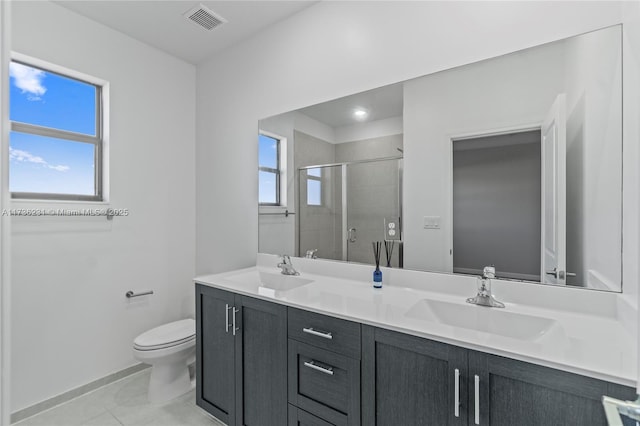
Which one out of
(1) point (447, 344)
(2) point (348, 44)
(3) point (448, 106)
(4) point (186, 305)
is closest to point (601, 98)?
(3) point (448, 106)

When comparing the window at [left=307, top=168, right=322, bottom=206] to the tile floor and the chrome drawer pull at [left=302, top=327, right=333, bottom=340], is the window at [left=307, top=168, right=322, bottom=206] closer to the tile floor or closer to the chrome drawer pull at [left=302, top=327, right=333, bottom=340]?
the chrome drawer pull at [left=302, top=327, right=333, bottom=340]

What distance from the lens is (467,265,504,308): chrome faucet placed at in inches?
53.9

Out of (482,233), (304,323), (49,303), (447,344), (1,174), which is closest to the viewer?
(1,174)

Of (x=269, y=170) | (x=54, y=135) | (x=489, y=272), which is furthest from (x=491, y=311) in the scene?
(x=54, y=135)

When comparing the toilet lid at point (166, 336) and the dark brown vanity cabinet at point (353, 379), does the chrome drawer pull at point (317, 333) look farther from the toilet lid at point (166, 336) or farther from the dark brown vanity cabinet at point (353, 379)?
the toilet lid at point (166, 336)

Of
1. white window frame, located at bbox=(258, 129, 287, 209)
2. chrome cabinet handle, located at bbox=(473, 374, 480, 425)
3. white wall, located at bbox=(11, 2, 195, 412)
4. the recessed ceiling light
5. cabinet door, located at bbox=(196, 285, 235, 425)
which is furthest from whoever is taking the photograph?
white window frame, located at bbox=(258, 129, 287, 209)

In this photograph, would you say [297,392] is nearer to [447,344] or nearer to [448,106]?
[447,344]

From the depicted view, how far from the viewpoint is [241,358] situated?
5.57 ft

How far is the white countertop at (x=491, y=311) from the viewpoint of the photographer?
927mm

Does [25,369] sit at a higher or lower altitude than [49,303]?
lower

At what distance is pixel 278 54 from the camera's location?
233 centimetres

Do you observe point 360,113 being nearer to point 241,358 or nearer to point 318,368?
point 318,368

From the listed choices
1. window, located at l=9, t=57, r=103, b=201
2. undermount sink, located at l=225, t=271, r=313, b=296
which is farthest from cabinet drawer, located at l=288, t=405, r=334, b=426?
window, located at l=9, t=57, r=103, b=201

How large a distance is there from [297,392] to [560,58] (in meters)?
1.90
